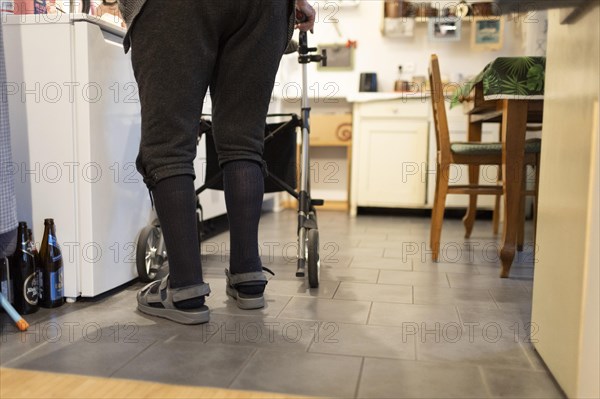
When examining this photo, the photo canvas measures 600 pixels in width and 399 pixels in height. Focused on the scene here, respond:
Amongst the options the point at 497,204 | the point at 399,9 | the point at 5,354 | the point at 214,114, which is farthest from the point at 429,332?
the point at 399,9

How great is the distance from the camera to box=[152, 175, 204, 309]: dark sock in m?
1.24

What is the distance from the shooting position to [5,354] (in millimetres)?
1128

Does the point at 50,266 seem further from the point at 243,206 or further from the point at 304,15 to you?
the point at 304,15

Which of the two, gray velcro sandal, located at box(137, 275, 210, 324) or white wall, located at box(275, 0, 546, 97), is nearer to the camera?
gray velcro sandal, located at box(137, 275, 210, 324)

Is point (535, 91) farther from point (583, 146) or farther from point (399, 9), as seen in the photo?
point (399, 9)

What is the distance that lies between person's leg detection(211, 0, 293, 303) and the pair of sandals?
4 cm

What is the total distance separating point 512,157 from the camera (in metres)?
1.97

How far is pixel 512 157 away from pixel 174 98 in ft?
4.30

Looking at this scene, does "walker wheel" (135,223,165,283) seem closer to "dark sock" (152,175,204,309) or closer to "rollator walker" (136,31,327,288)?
"rollator walker" (136,31,327,288)

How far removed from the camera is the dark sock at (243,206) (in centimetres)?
135

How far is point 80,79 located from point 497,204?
91.5 inches

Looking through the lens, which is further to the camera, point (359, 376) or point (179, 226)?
point (179, 226)

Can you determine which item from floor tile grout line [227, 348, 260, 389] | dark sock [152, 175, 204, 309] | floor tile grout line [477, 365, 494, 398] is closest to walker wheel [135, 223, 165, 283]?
dark sock [152, 175, 204, 309]

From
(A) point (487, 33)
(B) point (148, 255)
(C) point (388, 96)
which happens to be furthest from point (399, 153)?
(B) point (148, 255)
